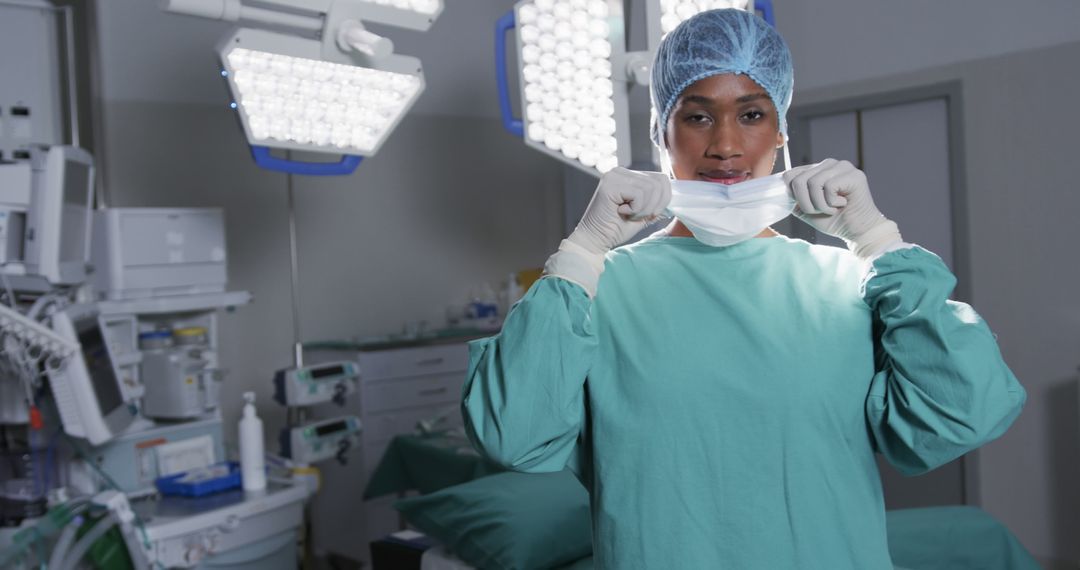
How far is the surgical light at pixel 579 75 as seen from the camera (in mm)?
2102

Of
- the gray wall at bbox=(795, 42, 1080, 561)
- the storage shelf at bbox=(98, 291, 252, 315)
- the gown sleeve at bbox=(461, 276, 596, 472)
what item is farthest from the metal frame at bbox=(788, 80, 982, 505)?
the gown sleeve at bbox=(461, 276, 596, 472)

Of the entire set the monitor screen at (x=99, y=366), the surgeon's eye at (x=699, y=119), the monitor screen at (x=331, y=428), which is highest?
the surgeon's eye at (x=699, y=119)

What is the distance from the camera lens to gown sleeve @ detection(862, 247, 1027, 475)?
99 cm

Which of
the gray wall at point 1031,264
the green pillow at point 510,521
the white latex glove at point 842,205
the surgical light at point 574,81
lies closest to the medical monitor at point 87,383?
the green pillow at point 510,521

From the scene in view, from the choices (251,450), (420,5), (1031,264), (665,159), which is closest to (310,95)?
(420,5)

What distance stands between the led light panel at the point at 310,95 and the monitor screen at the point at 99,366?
2.17ft

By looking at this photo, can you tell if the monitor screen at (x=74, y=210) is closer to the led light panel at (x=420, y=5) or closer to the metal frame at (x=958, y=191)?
the led light panel at (x=420, y=5)

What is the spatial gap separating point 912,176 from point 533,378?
10.3ft

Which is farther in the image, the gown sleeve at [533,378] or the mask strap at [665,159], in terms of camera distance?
the mask strap at [665,159]

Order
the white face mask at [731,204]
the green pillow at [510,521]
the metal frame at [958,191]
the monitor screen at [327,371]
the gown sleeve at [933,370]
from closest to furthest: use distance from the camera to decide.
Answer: the gown sleeve at [933,370]
the white face mask at [731,204]
the green pillow at [510,521]
the monitor screen at [327,371]
the metal frame at [958,191]

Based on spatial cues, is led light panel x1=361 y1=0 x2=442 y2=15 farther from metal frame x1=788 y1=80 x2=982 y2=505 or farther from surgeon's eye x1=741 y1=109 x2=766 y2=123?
metal frame x1=788 y1=80 x2=982 y2=505

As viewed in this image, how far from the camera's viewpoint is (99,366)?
7.64ft

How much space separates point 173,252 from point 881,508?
2.27 m

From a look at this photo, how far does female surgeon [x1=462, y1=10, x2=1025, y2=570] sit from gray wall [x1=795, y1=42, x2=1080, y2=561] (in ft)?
8.37
